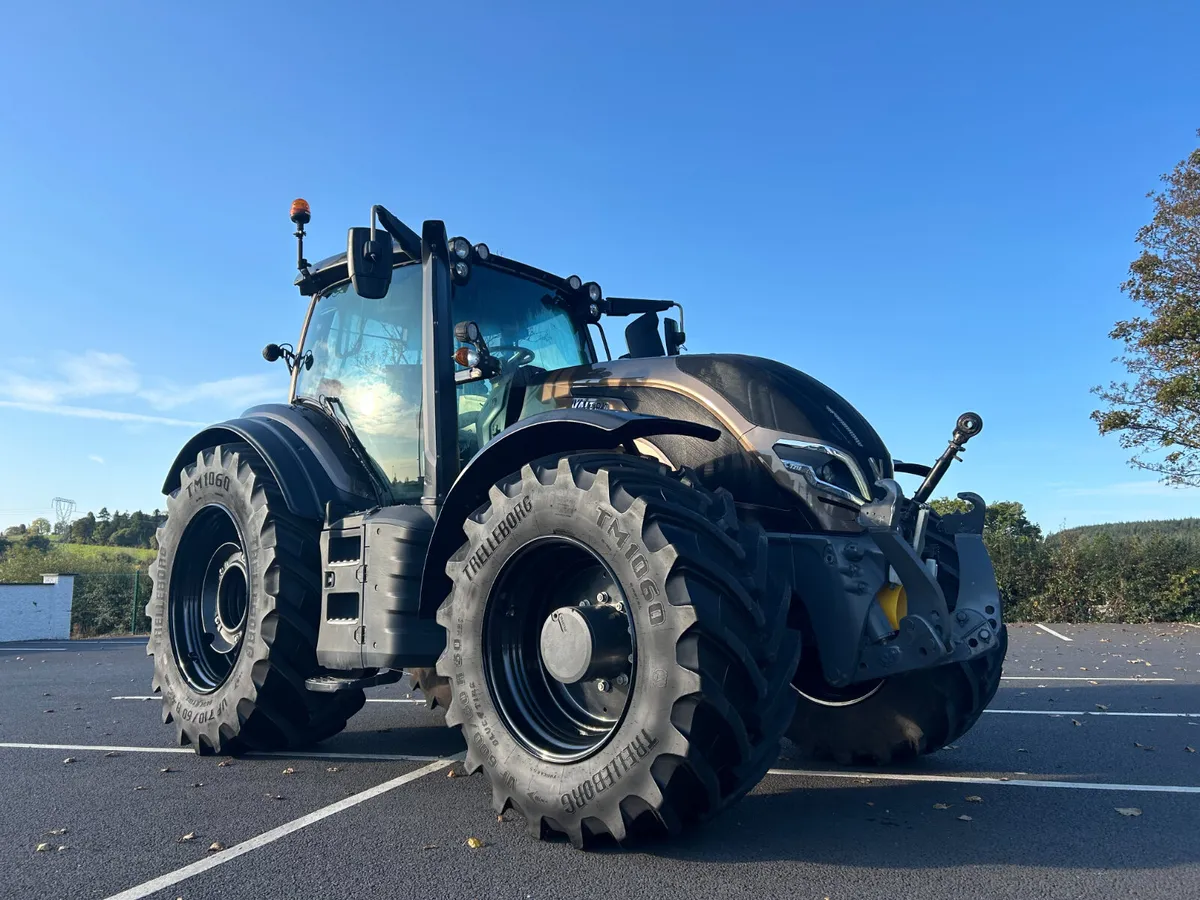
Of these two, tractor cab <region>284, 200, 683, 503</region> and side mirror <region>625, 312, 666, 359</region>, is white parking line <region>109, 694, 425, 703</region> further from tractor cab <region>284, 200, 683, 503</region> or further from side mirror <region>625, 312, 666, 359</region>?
side mirror <region>625, 312, 666, 359</region>

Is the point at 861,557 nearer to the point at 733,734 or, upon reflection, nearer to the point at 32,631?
the point at 733,734

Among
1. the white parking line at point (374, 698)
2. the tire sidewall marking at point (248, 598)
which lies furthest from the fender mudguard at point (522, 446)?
the white parking line at point (374, 698)

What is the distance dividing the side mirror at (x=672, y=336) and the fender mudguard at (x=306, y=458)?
2.20m

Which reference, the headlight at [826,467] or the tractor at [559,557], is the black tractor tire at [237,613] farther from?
the headlight at [826,467]

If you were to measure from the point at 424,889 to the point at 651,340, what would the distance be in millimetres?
3649

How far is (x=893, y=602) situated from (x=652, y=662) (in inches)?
45.6

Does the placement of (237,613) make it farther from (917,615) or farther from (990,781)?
(990,781)

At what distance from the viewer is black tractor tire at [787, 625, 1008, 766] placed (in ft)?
14.5

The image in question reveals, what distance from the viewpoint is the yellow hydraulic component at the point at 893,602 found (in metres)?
3.66

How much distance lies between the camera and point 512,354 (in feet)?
18.1

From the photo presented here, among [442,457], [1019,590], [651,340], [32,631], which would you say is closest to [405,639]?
[442,457]

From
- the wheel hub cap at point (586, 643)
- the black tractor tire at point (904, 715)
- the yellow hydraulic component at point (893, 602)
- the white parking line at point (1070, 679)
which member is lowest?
the white parking line at point (1070, 679)

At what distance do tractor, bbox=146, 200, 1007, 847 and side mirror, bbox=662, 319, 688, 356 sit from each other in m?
0.04

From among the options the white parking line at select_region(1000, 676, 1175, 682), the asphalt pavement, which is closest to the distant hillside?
the white parking line at select_region(1000, 676, 1175, 682)
